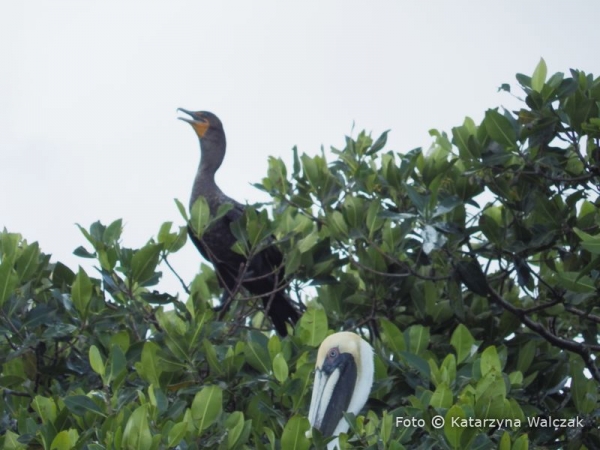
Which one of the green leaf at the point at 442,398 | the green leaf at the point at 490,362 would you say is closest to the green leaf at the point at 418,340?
the green leaf at the point at 490,362

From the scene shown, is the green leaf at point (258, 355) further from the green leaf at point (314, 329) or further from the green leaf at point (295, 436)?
the green leaf at point (295, 436)

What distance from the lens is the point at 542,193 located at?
5.50 metres

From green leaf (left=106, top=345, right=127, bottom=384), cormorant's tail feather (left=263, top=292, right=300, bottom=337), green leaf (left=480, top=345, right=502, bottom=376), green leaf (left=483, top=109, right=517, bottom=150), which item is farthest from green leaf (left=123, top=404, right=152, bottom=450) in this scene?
cormorant's tail feather (left=263, top=292, right=300, bottom=337)

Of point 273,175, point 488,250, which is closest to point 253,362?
point 488,250

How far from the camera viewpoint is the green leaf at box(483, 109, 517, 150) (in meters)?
5.41

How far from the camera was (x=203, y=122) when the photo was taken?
320 inches

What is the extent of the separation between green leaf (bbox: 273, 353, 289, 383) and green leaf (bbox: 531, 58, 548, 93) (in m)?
1.83

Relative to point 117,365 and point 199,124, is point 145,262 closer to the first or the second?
point 117,365

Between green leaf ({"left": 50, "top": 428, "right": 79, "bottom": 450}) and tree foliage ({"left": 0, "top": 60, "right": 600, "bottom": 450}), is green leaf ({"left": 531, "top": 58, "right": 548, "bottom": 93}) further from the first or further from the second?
green leaf ({"left": 50, "top": 428, "right": 79, "bottom": 450})

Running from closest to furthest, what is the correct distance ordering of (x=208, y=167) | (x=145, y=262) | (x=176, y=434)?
(x=176, y=434)
(x=145, y=262)
(x=208, y=167)

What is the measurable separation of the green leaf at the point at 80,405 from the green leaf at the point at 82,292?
854 mm

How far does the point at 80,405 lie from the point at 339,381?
91 cm

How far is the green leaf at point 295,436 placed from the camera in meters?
3.86

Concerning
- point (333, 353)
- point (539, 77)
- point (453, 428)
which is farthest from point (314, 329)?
point (539, 77)
